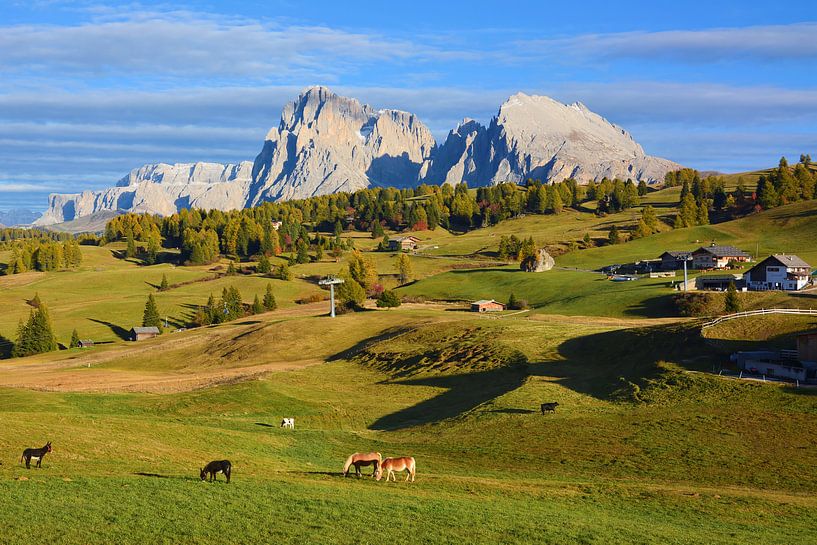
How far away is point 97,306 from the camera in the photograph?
545ft

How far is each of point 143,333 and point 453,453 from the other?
108m

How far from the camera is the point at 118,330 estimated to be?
150 m

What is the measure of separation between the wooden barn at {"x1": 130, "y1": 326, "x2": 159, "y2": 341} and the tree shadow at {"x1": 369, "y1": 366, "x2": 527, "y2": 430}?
3043 inches

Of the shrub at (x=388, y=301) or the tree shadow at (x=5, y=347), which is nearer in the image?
the tree shadow at (x=5, y=347)

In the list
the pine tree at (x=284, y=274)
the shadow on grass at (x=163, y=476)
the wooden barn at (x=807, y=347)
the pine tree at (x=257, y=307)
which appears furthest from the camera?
the pine tree at (x=284, y=274)

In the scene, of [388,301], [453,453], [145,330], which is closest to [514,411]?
[453,453]

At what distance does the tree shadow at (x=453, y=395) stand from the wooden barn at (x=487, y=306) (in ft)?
190

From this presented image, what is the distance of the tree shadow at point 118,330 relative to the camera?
146875mm

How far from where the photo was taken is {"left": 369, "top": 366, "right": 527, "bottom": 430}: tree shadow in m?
61.7

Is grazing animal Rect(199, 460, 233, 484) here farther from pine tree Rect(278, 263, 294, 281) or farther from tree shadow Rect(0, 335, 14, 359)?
pine tree Rect(278, 263, 294, 281)

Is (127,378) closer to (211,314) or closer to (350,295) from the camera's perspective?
(350,295)

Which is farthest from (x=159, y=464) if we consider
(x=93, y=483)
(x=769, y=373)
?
(x=769, y=373)

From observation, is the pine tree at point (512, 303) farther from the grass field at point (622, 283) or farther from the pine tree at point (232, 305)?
the pine tree at point (232, 305)

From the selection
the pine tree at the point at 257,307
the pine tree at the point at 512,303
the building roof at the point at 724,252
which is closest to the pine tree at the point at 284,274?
the pine tree at the point at 257,307
